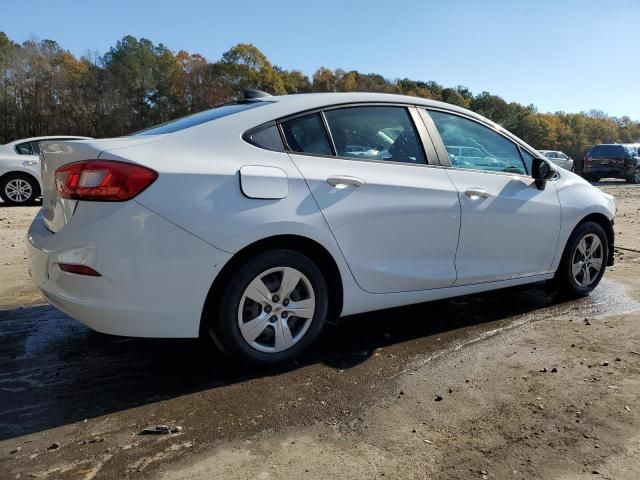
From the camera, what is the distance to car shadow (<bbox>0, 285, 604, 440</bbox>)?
290 centimetres

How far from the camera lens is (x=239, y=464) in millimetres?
2361

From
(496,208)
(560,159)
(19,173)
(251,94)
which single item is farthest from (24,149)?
(560,159)

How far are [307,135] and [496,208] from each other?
62.0 inches

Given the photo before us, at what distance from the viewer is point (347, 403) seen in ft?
9.66

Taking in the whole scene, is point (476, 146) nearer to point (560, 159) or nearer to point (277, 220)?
point (277, 220)

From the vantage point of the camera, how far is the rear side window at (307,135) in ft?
11.1

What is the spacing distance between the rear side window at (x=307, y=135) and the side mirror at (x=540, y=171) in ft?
6.24

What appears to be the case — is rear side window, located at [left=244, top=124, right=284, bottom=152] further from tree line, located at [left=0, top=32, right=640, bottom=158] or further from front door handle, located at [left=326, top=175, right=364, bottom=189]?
tree line, located at [left=0, top=32, right=640, bottom=158]

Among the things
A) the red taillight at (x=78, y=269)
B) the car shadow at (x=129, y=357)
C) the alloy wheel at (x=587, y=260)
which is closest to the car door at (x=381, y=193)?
the car shadow at (x=129, y=357)

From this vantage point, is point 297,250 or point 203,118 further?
point 203,118

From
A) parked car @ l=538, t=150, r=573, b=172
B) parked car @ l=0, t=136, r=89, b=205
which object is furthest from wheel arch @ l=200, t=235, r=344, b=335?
parked car @ l=538, t=150, r=573, b=172

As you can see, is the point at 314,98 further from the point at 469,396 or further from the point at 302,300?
the point at 469,396

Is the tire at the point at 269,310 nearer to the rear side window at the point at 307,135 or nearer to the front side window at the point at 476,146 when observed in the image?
the rear side window at the point at 307,135

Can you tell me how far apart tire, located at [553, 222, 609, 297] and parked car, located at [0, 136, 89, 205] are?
408 inches
